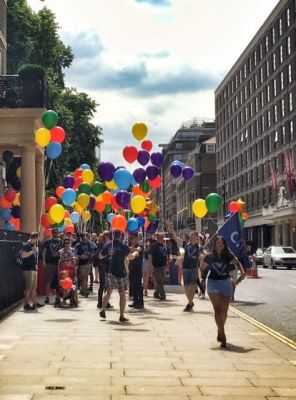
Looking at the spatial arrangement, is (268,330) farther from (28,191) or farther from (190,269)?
(28,191)

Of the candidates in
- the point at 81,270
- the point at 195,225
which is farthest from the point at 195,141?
the point at 81,270

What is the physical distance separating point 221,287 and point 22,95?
1267cm

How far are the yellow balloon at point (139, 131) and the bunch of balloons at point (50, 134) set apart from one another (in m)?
1.97

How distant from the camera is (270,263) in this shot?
A: 1603 inches

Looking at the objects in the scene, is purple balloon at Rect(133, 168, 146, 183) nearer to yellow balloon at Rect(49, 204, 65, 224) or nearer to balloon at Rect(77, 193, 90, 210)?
balloon at Rect(77, 193, 90, 210)

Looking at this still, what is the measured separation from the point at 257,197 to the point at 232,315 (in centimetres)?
5737

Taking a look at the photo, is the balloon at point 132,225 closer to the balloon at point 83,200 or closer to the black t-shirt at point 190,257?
the balloon at point 83,200

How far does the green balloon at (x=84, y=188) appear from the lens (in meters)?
18.9

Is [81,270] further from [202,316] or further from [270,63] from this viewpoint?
[270,63]

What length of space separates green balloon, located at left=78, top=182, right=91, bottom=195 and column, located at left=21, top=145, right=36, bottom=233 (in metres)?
1.55

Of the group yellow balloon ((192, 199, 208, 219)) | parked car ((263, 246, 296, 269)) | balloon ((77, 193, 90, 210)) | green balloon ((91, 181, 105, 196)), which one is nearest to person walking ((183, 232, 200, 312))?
yellow balloon ((192, 199, 208, 219))

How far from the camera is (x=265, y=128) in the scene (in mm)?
64500

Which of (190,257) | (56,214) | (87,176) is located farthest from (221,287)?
(87,176)

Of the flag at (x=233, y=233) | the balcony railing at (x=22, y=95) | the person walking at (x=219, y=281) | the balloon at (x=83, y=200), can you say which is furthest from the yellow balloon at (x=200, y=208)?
the person walking at (x=219, y=281)
